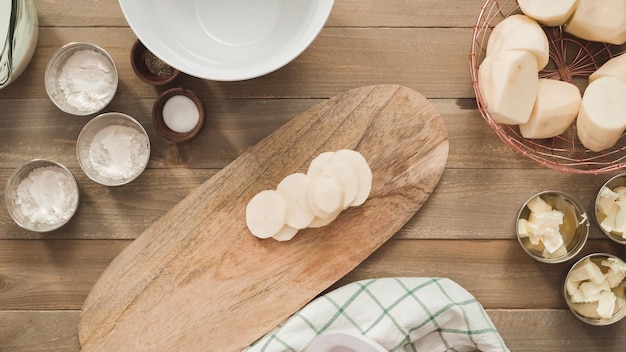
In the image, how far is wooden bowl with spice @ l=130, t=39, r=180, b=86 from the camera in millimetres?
1159

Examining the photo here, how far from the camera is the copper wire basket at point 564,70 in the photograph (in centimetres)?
121

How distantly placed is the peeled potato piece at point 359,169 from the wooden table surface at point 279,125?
0.13 meters

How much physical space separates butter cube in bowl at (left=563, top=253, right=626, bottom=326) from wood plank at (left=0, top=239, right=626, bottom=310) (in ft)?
0.17

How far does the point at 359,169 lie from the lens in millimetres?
1167

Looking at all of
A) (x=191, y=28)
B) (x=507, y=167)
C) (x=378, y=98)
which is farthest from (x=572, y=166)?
(x=191, y=28)

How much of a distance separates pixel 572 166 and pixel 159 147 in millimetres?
888

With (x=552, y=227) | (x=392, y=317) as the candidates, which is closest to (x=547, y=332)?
(x=552, y=227)

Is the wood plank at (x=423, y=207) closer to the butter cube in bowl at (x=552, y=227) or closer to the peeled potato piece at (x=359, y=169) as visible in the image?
the butter cube in bowl at (x=552, y=227)

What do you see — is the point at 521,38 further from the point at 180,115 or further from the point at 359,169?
the point at 180,115

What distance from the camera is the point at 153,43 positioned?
97cm

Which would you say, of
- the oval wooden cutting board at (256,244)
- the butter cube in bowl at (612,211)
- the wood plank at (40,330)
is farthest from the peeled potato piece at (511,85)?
the wood plank at (40,330)

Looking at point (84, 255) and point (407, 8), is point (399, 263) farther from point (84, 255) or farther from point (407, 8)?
point (84, 255)

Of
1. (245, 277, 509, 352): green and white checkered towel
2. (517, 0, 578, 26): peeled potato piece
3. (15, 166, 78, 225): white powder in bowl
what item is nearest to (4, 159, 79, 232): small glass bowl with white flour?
(15, 166, 78, 225): white powder in bowl

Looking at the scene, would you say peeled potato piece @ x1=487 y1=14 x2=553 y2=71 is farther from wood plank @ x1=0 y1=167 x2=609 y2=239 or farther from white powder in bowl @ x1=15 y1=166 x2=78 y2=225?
white powder in bowl @ x1=15 y1=166 x2=78 y2=225
